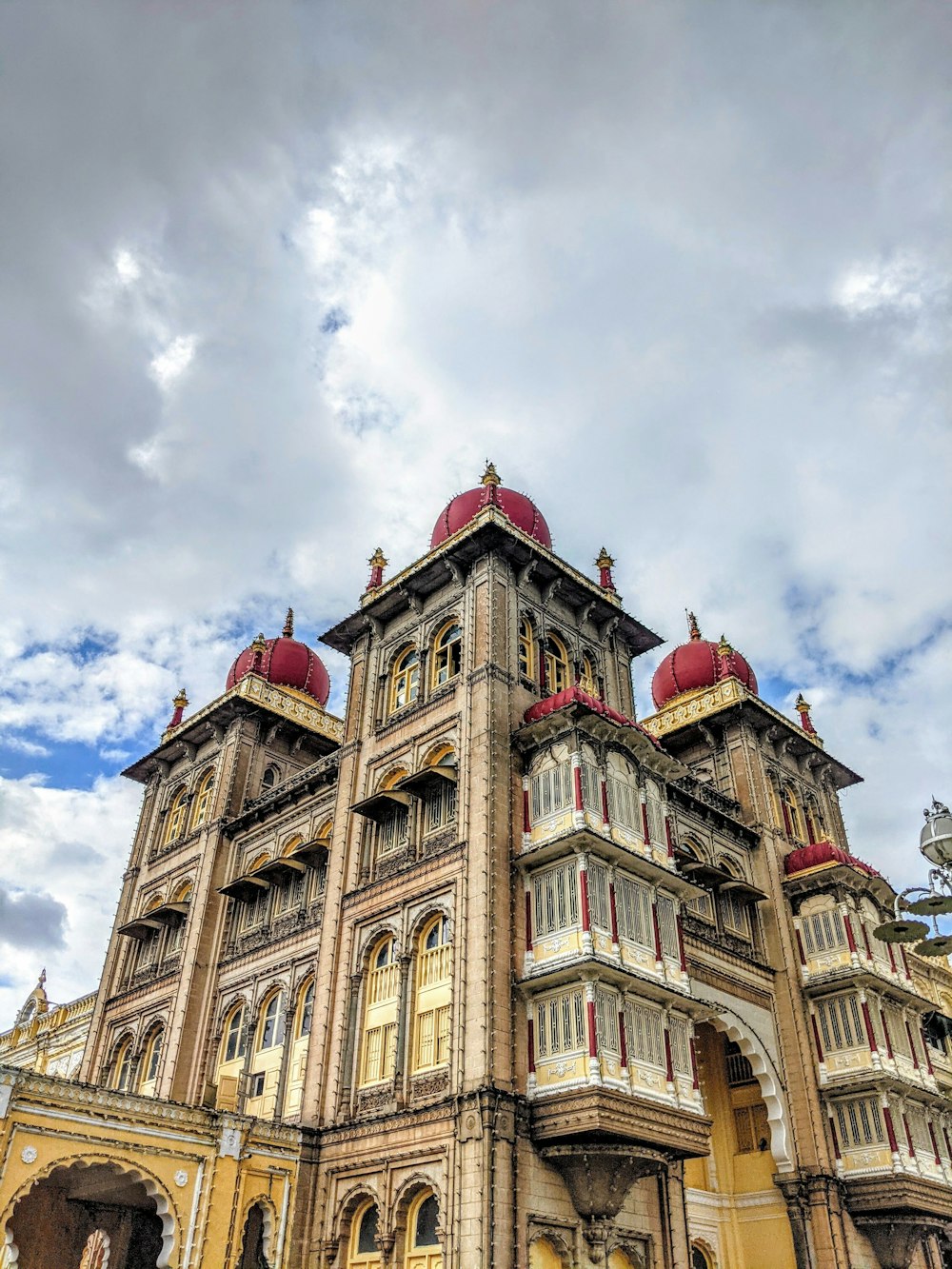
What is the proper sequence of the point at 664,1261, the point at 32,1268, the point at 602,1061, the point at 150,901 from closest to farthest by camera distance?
the point at 602,1061 < the point at 664,1261 < the point at 32,1268 < the point at 150,901

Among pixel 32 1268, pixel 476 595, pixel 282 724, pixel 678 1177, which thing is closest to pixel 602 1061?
pixel 678 1177

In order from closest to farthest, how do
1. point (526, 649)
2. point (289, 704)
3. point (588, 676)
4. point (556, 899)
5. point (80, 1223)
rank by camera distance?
point (556, 899) → point (80, 1223) → point (526, 649) → point (588, 676) → point (289, 704)

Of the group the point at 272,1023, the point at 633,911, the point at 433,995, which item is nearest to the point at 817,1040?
the point at 633,911

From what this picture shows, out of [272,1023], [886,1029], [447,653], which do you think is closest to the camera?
[272,1023]

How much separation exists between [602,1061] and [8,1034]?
3987 cm

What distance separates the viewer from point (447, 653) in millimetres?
33844

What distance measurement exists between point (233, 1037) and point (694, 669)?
22.9m

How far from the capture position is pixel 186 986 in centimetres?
3572

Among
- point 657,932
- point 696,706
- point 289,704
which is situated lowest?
point 657,932

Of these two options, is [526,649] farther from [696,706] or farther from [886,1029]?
[886,1029]

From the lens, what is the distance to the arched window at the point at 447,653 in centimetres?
3334

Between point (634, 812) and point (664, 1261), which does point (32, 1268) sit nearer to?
point (664, 1261)

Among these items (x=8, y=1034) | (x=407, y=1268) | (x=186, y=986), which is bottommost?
(x=407, y=1268)

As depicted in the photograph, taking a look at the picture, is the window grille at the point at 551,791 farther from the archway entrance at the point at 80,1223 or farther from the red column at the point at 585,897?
the archway entrance at the point at 80,1223
